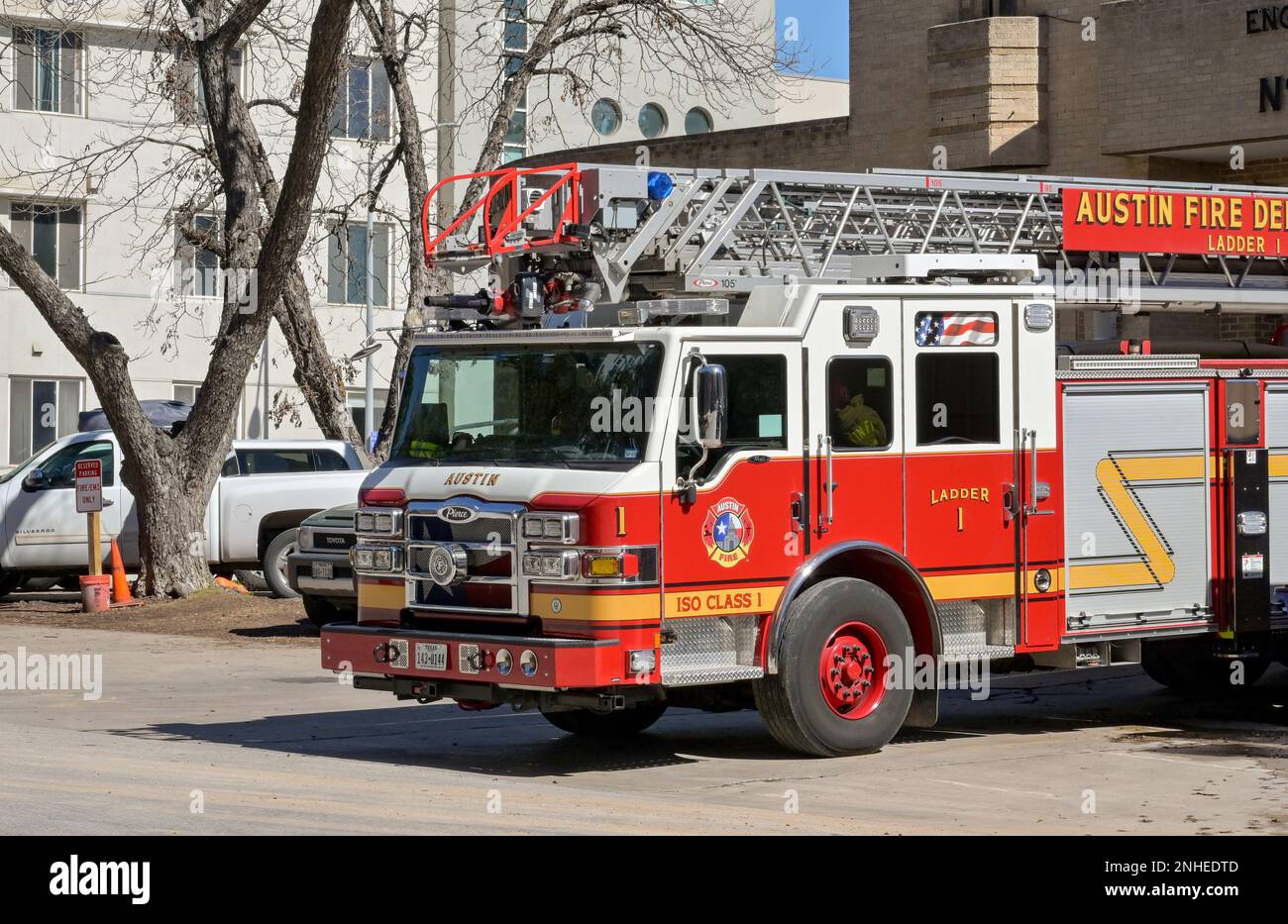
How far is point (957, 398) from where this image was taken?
12062 millimetres

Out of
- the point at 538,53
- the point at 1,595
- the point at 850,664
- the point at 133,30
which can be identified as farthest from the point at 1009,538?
the point at 133,30

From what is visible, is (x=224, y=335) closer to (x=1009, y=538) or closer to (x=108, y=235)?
(x=1009, y=538)

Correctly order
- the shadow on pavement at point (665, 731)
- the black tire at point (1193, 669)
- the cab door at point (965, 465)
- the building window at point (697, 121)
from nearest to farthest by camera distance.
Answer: the cab door at point (965, 465) → the shadow on pavement at point (665, 731) → the black tire at point (1193, 669) → the building window at point (697, 121)

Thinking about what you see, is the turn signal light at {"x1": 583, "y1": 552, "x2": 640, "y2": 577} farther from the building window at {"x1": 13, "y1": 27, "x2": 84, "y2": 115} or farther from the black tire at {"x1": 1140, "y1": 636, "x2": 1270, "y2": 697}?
the building window at {"x1": 13, "y1": 27, "x2": 84, "y2": 115}

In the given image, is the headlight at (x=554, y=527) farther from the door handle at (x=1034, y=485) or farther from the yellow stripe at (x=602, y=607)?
the door handle at (x=1034, y=485)

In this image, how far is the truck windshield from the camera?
437 inches

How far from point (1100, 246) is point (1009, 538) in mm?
2250

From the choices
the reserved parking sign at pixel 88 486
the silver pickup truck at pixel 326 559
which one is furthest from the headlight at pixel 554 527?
the reserved parking sign at pixel 88 486

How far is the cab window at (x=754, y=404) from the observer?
11.3m

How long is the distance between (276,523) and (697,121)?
3783cm

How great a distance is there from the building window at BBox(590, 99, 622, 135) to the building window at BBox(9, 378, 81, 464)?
20.1 m

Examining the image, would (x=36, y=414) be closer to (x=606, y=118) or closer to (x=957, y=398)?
(x=606, y=118)

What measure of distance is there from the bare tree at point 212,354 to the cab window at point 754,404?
11955 millimetres

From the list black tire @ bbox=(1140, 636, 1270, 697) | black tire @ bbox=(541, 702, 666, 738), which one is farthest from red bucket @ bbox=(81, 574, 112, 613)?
black tire @ bbox=(1140, 636, 1270, 697)
